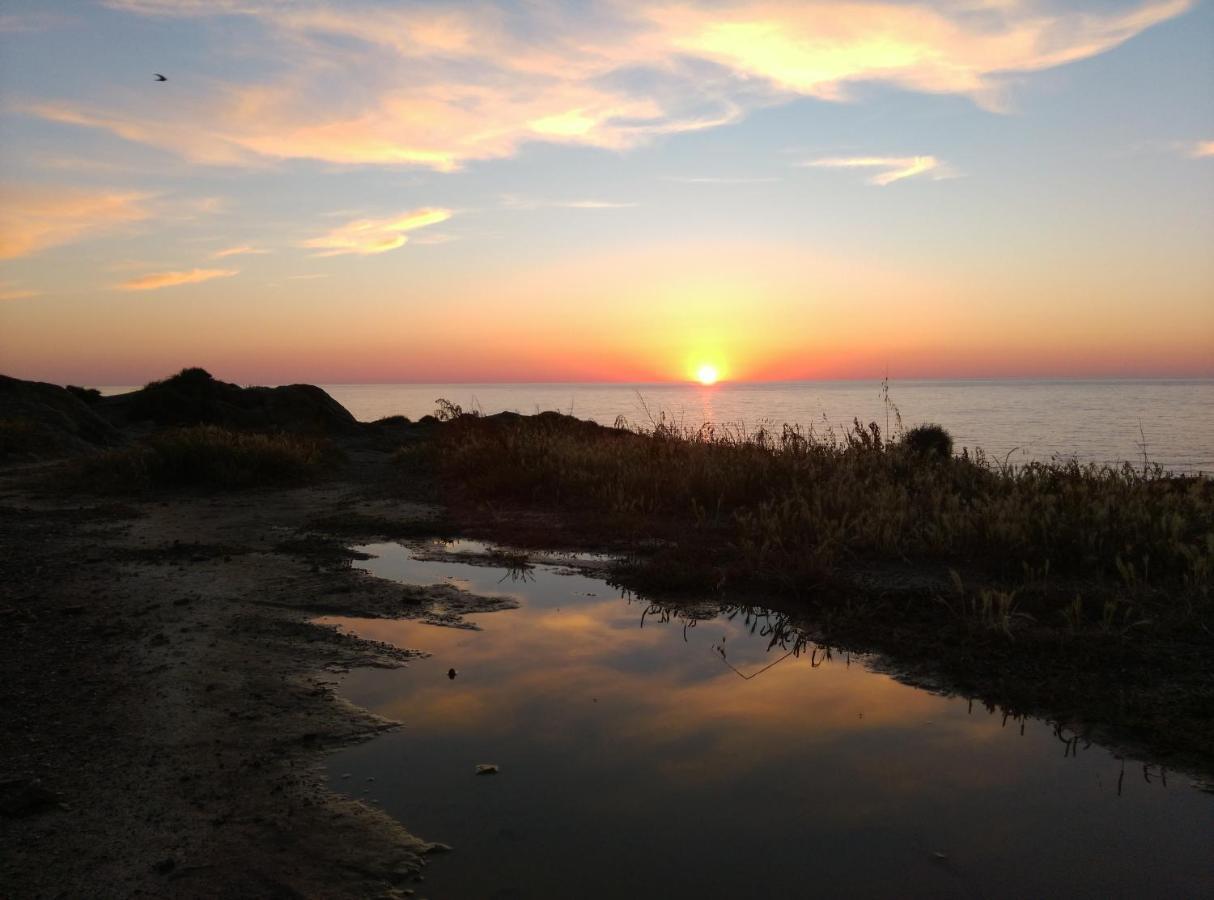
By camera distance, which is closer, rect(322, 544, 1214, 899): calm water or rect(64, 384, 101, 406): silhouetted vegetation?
rect(322, 544, 1214, 899): calm water

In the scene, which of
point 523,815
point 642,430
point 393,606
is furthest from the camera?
point 642,430

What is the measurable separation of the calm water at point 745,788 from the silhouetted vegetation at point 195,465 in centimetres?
804

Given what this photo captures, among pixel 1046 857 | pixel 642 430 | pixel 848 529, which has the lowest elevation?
pixel 1046 857

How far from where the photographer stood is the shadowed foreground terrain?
2.72 m

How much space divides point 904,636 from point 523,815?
2830mm

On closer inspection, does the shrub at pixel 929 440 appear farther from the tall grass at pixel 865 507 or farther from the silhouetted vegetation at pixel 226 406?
the silhouetted vegetation at pixel 226 406

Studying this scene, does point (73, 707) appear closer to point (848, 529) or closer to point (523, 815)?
point (523, 815)

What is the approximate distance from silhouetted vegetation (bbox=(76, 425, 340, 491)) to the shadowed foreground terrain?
0.04 m

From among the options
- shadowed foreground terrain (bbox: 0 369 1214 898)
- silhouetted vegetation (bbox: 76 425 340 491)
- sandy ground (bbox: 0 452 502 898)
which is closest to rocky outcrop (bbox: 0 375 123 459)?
shadowed foreground terrain (bbox: 0 369 1214 898)

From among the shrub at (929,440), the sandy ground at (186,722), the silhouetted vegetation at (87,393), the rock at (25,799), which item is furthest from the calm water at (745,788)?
the silhouetted vegetation at (87,393)

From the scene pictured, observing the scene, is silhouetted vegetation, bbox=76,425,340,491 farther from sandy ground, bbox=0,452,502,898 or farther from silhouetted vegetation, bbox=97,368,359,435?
silhouetted vegetation, bbox=97,368,359,435

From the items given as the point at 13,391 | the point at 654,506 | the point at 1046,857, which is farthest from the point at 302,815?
the point at 13,391

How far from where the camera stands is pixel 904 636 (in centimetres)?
472

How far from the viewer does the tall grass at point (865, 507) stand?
5766 millimetres
